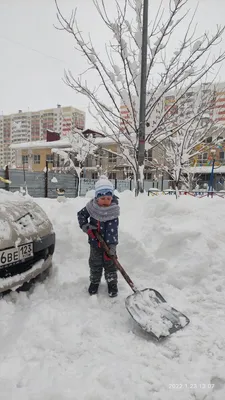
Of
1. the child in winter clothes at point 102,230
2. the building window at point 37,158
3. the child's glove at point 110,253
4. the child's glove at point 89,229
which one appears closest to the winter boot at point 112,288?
the child in winter clothes at point 102,230

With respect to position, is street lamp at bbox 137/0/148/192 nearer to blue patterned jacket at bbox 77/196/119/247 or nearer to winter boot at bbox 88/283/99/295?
blue patterned jacket at bbox 77/196/119/247

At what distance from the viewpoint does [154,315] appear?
2383 mm

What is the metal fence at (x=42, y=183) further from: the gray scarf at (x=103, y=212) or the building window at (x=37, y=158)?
the building window at (x=37, y=158)

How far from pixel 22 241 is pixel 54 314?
708 millimetres

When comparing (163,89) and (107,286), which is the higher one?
(163,89)

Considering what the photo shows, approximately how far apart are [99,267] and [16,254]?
0.95 m

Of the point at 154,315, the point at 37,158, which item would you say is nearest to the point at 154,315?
the point at 154,315

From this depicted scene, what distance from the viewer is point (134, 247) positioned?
141 inches

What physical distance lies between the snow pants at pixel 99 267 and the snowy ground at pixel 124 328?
0.19 metres

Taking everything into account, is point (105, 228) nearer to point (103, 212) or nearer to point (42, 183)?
point (103, 212)

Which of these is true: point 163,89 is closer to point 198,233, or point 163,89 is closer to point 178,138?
point 198,233

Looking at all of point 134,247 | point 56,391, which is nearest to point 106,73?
point 134,247

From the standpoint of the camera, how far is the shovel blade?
223 centimetres

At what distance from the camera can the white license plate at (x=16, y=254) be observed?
225 centimetres
